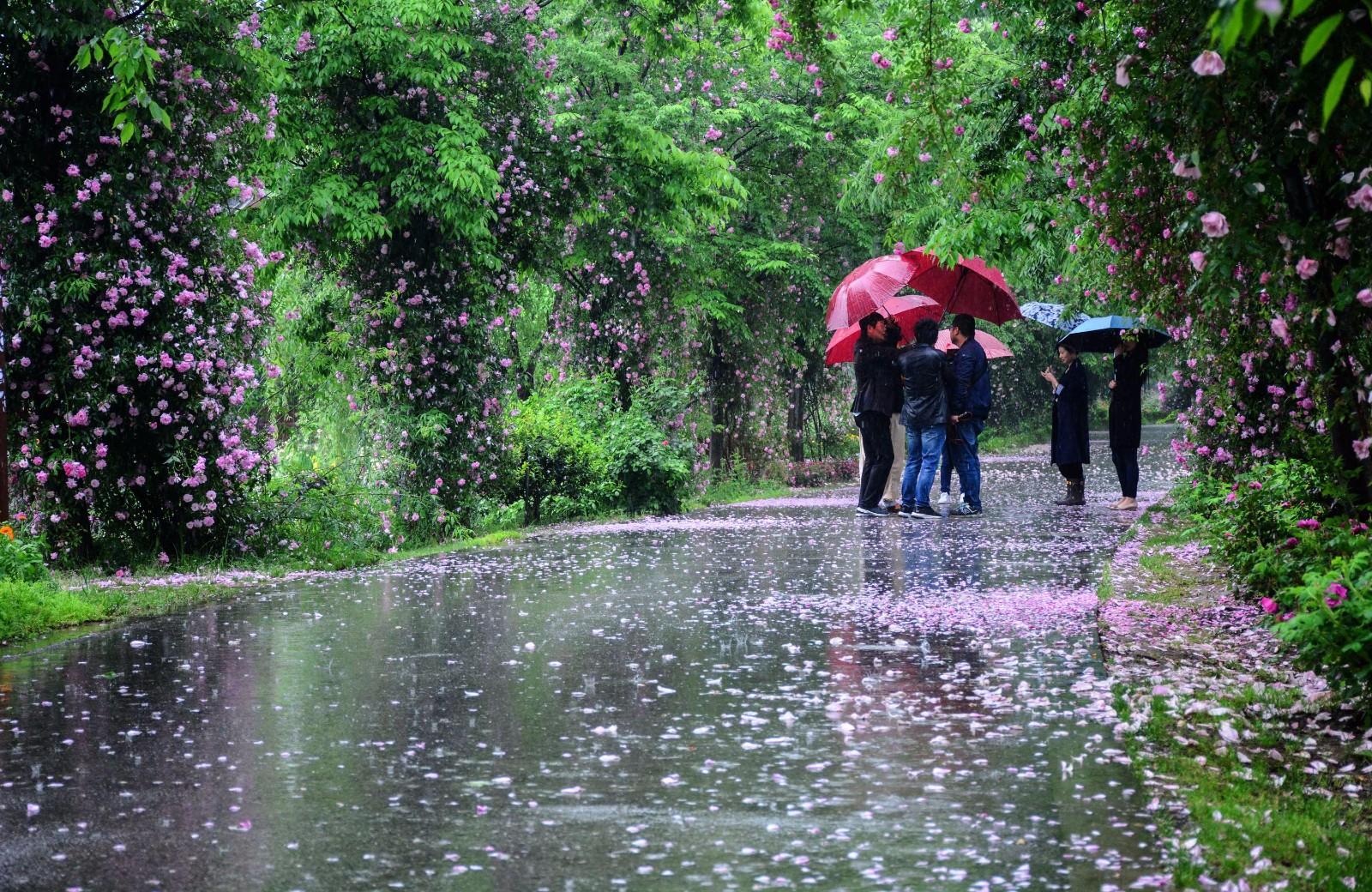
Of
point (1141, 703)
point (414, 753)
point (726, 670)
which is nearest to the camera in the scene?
point (414, 753)

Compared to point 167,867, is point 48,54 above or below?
above

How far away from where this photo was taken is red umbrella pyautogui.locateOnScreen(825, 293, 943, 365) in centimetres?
1908

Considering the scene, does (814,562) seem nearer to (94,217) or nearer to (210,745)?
(94,217)

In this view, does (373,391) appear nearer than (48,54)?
No

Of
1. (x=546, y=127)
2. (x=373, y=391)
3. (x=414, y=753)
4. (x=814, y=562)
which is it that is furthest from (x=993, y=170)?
(x=414, y=753)

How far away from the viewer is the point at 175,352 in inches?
Result: 494

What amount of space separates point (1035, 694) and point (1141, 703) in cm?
52

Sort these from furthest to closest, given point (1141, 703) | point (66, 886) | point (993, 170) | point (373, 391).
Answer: point (373, 391), point (993, 170), point (1141, 703), point (66, 886)

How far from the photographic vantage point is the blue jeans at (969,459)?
60.8ft

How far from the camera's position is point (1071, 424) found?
19594mm

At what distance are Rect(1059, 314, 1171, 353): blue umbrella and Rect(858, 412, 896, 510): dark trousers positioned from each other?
2673 millimetres

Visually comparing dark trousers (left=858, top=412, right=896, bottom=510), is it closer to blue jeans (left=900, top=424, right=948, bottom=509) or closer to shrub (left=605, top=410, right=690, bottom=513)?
blue jeans (left=900, top=424, right=948, bottom=509)

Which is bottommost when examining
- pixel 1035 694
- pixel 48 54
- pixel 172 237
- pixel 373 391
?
pixel 1035 694

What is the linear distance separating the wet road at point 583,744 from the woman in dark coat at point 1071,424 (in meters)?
8.29
